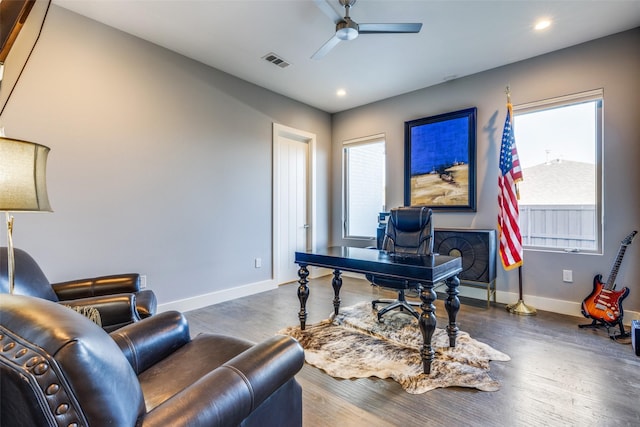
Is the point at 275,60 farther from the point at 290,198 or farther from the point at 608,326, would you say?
the point at 608,326

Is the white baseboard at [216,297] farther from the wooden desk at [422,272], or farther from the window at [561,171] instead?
the window at [561,171]

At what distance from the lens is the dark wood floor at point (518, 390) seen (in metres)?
1.60

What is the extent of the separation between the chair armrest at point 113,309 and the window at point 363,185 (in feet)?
12.3

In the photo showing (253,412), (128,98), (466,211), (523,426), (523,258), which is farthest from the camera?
(466,211)

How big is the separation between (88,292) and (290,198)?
3.02m

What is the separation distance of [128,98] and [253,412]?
3.17m

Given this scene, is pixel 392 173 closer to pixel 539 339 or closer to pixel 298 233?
pixel 298 233

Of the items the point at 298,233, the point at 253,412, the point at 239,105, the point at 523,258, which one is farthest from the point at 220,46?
the point at 523,258

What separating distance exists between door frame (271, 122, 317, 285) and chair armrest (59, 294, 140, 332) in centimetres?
258

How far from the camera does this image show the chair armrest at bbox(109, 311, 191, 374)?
126 centimetres

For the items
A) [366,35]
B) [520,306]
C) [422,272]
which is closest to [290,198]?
[366,35]

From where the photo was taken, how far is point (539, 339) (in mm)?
2578

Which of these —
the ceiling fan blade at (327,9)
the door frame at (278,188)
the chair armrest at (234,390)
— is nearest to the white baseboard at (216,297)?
the door frame at (278,188)

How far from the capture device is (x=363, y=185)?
5.12 m
